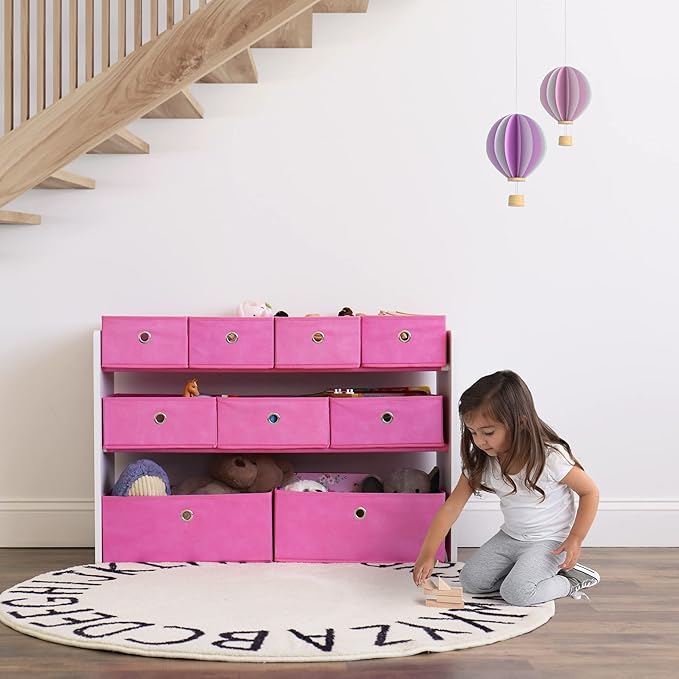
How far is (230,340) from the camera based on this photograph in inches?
122

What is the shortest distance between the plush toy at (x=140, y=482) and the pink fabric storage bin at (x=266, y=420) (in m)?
0.22

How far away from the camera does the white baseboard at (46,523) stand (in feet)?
11.2

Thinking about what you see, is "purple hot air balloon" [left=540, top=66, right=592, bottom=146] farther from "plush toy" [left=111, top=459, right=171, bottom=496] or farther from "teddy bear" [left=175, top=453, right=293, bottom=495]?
"plush toy" [left=111, top=459, right=171, bottom=496]

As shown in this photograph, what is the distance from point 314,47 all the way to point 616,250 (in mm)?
1278

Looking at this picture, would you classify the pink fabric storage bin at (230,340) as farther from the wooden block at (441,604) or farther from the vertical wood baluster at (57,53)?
the wooden block at (441,604)

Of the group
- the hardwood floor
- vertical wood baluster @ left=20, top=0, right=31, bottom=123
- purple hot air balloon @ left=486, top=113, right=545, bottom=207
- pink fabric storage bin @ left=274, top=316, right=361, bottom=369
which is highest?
vertical wood baluster @ left=20, top=0, right=31, bottom=123

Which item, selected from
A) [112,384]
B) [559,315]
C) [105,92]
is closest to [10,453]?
[112,384]

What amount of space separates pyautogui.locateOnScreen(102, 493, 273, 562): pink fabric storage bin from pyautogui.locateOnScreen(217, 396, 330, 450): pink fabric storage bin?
17cm

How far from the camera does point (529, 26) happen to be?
3477 mm

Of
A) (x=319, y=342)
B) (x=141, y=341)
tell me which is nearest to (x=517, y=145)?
(x=319, y=342)

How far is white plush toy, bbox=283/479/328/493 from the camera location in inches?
122

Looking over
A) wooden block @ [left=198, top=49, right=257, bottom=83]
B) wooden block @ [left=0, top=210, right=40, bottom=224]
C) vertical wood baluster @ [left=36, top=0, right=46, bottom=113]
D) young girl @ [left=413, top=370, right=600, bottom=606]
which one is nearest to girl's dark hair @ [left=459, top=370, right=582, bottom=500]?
young girl @ [left=413, top=370, right=600, bottom=606]

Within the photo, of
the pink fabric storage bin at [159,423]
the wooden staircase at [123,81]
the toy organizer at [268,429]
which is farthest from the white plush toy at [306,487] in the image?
the wooden staircase at [123,81]

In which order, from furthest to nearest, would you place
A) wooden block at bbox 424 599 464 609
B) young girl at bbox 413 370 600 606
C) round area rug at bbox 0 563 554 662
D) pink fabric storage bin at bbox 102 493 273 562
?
1. pink fabric storage bin at bbox 102 493 273 562
2. young girl at bbox 413 370 600 606
3. wooden block at bbox 424 599 464 609
4. round area rug at bbox 0 563 554 662
